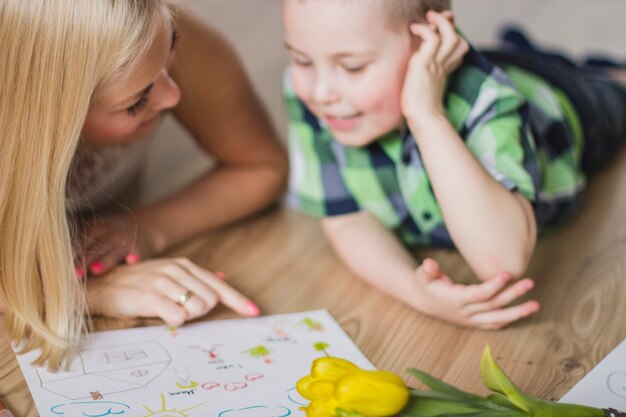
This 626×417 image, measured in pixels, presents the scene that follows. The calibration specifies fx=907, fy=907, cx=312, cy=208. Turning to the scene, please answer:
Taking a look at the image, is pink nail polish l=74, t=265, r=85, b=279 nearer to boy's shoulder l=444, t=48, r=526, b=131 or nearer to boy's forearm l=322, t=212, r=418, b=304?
boy's forearm l=322, t=212, r=418, b=304

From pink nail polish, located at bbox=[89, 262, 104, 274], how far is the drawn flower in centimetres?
47

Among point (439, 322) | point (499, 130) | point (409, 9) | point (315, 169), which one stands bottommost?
point (439, 322)

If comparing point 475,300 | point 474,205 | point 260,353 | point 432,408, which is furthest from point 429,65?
point 432,408

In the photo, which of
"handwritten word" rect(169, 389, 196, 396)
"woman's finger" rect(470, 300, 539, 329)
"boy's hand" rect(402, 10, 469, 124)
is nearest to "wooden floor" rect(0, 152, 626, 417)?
"woman's finger" rect(470, 300, 539, 329)

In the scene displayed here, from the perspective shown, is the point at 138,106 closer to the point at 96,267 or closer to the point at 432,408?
the point at 96,267

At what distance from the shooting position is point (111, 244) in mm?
1148

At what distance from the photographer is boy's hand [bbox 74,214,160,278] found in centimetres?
110

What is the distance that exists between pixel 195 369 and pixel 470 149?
0.43m

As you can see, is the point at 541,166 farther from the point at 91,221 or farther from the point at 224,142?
the point at 91,221

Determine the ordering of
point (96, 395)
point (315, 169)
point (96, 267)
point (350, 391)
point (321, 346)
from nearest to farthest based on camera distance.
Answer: point (350, 391)
point (96, 395)
point (321, 346)
point (96, 267)
point (315, 169)

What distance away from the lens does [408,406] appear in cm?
69

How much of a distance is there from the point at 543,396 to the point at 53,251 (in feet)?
1.76

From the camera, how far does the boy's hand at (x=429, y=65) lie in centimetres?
106

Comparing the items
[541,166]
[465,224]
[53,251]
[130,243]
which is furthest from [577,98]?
[53,251]
